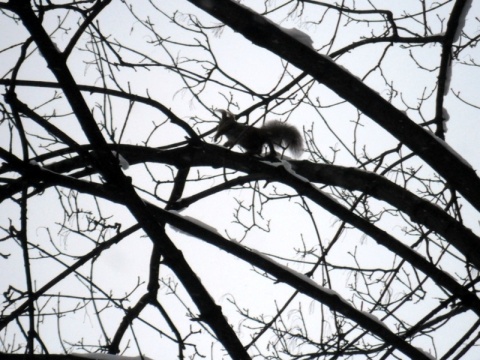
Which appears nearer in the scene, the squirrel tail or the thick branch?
the thick branch

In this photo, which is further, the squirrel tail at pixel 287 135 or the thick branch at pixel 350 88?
the squirrel tail at pixel 287 135

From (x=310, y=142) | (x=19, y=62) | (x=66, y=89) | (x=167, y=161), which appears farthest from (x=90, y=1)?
(x=310, y=142)

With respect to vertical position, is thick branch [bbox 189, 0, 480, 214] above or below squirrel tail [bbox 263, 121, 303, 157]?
below

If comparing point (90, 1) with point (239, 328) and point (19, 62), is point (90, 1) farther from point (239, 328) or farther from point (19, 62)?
point (239, 328)

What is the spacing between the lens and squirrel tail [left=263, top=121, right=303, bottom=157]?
17.3ft

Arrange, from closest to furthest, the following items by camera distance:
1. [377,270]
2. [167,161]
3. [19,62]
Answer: [19,62] → [167,161] → [377,270]

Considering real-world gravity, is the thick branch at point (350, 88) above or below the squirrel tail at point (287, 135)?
below

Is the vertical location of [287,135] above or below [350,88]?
above

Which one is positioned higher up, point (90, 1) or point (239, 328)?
point (90, 1)

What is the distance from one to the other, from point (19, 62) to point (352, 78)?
113cm

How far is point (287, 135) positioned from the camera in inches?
211

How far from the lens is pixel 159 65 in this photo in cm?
190

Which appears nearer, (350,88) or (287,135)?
(350,88)

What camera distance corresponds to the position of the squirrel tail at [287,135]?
529cm
